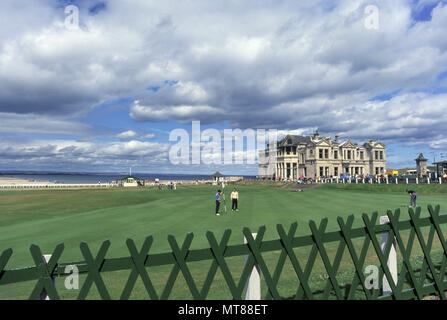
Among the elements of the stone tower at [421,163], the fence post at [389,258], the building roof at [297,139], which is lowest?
the fence post at [389,258]

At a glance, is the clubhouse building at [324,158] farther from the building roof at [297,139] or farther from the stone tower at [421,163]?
the stone tower at [421,163]

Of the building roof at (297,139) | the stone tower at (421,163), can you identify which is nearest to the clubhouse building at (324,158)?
the building roof at (297,139)

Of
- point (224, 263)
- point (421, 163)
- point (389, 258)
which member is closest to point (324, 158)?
point (421, 163)

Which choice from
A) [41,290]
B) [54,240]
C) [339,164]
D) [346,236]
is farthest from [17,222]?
Result: [339,164]

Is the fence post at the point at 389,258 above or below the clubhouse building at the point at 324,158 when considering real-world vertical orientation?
below

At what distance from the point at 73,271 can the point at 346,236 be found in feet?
13.1

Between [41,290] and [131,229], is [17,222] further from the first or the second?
[41,290]

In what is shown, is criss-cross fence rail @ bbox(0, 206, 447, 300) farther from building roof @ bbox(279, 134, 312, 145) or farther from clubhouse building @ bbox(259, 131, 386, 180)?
building roof @ bbox(279, 134, 312, 145)

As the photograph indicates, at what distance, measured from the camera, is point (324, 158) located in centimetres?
8981

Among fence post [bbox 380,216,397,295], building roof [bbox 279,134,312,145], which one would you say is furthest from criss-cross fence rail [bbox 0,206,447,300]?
building roof [bbox 279,134,312,145]

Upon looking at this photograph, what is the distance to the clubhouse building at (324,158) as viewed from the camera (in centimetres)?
9000

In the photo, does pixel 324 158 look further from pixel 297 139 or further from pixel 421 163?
pixel 421 163
